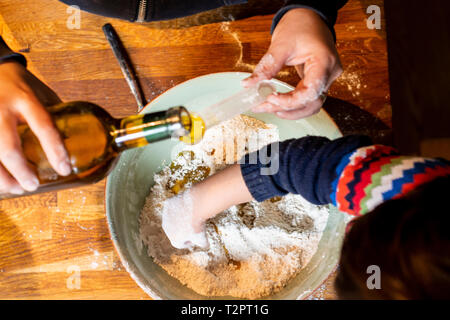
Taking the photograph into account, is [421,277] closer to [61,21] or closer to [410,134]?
[410,134]

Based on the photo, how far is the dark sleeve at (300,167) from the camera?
501 millimetres

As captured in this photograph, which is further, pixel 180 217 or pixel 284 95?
pixel 180 217

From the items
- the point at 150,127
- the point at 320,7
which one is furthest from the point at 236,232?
the point at 320,7

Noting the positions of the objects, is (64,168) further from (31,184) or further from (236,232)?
(236,232)

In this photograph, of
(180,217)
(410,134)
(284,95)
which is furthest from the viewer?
(410,134)

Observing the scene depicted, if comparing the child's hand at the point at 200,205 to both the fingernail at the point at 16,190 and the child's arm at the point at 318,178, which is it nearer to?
the child's arm at the point at 318,178

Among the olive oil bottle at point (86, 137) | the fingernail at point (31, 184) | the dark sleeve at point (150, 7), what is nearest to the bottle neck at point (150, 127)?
the olive oil bottle at point (86, 137)

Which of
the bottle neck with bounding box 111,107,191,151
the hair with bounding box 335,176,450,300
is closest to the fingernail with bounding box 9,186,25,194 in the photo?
the bottle neck with bounding box 111,107,191,151

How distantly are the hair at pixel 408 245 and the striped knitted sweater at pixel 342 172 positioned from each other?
2 centimetres

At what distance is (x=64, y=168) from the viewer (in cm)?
40
